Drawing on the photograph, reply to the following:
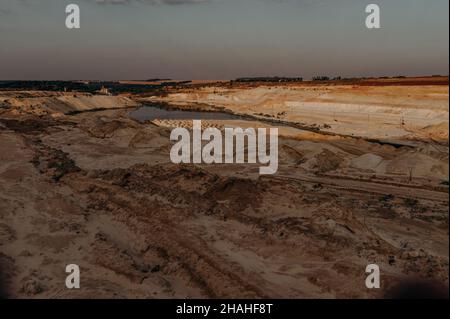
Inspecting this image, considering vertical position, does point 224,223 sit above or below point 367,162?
below

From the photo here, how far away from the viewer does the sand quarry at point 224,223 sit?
9719mm

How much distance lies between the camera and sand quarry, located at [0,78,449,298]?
9.72 meters

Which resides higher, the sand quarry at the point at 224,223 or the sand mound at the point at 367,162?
the sand mound at the point at 367,162

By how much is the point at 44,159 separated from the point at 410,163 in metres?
19.8

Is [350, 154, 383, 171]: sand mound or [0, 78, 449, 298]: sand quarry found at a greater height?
[350, 154, 383, 171]: sand mound

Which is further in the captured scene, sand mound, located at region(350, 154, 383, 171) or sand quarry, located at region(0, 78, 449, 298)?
sand mound, located at region(350, 154, 383, 171)

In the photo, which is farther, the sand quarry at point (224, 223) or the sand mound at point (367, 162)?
the sand mound at point (367, 162)

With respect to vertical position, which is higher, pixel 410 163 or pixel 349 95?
pixel 349 95

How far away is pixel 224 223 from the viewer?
1337 centimetres

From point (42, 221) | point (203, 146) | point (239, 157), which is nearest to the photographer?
point (42, 221)

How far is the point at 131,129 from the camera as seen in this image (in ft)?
111

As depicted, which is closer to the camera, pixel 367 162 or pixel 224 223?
pixel 224 223
